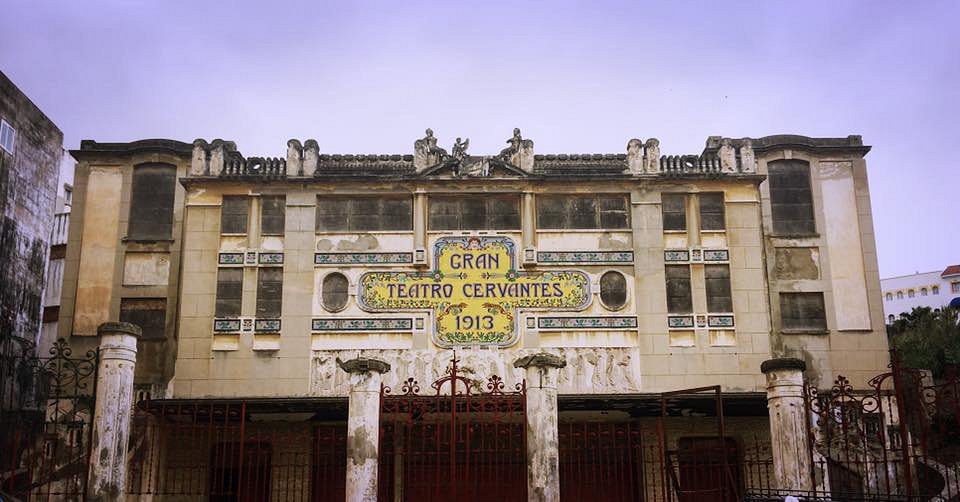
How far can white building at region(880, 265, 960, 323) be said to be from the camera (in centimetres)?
6172

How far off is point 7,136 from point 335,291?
8550mm

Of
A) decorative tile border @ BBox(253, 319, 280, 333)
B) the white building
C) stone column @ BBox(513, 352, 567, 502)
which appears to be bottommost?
stone column @ BBox(513, 352, 567, 502)

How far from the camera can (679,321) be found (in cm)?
2031

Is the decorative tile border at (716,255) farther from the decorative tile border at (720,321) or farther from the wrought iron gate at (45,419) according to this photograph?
the wrought iron gate at (45,419)

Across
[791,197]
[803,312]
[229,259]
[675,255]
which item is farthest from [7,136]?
[803,312]

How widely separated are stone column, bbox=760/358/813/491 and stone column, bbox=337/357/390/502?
5.79 m

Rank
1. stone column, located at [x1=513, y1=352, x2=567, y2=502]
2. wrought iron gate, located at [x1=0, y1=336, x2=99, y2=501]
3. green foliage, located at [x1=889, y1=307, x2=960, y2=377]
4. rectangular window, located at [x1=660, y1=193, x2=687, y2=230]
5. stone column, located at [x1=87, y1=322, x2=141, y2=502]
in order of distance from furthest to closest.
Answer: green foliage, located at [x1=889, y1=307, x2=960, y2=377]
rectangular window, located at [x1=660, y1=193, x2=687, y2=230]
wrought iron gate, located at [x1=0, y1=336, x2=99, y2=501]
stone column, located at [x1=87, y1=322, x2=141, y2=502]
stone column, located at [x1=513, y1=352, x2=567, y2=502]

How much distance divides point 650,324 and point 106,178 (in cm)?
1280

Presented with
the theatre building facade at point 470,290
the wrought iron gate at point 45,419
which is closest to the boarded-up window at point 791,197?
the theatre building facade at point 470,290

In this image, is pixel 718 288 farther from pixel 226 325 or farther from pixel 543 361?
pixel 226 325

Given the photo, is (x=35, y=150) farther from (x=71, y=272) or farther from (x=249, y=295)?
(x=249, y=295)

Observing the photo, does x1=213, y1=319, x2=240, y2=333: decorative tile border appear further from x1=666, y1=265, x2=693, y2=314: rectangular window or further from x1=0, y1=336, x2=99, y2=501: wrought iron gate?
x1=666, y1=265, x2=693, y2=314: rectangular window

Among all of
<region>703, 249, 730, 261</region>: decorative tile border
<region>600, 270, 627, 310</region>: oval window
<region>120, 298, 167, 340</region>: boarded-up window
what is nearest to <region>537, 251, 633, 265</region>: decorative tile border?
<region>600, 270, 627, 310</region>: oval window

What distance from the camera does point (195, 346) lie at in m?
20.0
